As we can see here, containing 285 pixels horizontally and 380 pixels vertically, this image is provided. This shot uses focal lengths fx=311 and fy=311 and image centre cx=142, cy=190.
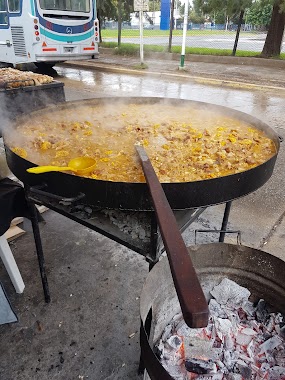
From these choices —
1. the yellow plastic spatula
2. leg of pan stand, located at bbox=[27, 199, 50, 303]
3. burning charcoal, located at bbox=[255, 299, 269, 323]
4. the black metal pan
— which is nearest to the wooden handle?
the black metal pan

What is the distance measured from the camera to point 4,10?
1033cm

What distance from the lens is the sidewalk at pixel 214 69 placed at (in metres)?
10.6

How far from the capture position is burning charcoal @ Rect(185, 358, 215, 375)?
153cm

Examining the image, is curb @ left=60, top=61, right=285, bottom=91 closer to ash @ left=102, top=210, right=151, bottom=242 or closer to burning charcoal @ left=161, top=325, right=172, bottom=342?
ash @ left=102, top=210, right=151, bottom=242

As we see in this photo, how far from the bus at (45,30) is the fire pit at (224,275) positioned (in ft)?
34.3

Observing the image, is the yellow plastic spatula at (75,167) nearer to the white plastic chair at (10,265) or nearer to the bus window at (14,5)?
the white plastic chair at (10,265)

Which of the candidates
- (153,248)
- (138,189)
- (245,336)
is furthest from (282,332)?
(138,189)

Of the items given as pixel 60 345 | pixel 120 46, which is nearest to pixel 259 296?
pixel 60 345

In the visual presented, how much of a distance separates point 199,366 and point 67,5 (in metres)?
11.7

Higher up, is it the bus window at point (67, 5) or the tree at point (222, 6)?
the tree at point (222, 6)

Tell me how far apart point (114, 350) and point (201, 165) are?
140cm

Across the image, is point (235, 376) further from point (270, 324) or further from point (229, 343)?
point (270, 324)

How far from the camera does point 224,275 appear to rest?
6.27ft

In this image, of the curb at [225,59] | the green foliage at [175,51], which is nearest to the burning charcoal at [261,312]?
the curb at [225,59]
